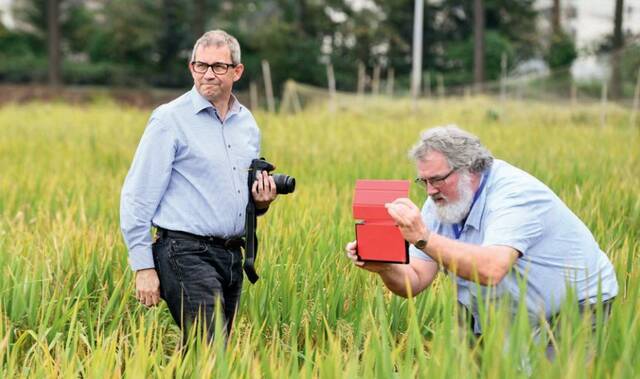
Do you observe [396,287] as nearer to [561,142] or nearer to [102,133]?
[561,142]

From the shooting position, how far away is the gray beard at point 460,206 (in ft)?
8.73

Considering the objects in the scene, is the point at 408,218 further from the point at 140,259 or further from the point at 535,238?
the point at 140,259

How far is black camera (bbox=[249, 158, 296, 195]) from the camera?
2982 mm

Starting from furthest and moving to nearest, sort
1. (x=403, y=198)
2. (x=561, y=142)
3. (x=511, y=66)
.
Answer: (x=511, y=66) → (x=561, y=142) → (x=403, y=198)

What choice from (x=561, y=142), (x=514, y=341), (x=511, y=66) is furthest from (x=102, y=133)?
(x=511, y=66)

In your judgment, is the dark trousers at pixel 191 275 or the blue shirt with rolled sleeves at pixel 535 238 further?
the dark trousers at pixel 191 275

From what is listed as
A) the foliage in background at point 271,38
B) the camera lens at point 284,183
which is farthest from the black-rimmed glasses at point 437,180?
the foliage in background at point 271,38

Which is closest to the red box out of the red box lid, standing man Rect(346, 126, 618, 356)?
the red box lid

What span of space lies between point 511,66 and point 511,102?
13.6 m

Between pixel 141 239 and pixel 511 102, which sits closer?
pixel 141 239

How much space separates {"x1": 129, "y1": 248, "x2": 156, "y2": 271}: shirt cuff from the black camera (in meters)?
0.44

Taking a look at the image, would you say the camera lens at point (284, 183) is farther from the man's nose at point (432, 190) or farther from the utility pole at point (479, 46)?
the utility pole at point (479, 46)

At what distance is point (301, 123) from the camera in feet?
45.2

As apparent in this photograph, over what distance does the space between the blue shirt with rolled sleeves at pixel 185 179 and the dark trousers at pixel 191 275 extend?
0.05 m
